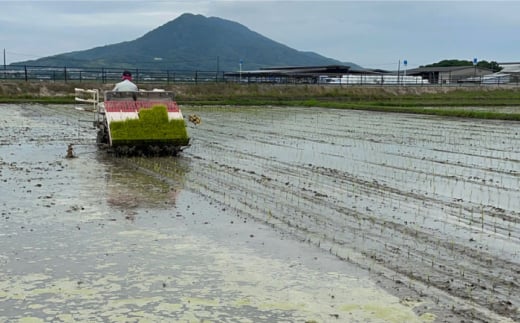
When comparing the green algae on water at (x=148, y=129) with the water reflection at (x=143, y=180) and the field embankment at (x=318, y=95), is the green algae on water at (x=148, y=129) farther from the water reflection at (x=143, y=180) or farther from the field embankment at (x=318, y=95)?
the field embankment at (x=318, y=95)

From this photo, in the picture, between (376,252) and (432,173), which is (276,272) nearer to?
(376,252)

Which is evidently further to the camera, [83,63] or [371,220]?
[83,63]

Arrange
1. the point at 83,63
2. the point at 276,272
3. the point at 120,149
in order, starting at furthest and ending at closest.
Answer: the point at 83,63
the point at 120,149
the point at 276,272

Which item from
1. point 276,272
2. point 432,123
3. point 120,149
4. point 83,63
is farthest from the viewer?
point 83,63

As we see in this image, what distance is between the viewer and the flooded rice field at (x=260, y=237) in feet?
15.9

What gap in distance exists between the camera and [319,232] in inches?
276

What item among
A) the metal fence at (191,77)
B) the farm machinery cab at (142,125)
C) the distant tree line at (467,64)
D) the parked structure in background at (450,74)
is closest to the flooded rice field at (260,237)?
the farm machinery cab at (142,125)

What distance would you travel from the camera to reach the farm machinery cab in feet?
42.2

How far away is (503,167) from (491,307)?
8.07 meters

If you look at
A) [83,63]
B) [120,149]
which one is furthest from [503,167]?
[83,63]

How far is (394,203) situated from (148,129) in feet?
20.0

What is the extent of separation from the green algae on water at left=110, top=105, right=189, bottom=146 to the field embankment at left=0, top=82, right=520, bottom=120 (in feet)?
63.4

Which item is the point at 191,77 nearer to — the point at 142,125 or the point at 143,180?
the point at 142,125

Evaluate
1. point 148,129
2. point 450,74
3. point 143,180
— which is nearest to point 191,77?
point 450,74
